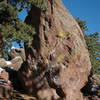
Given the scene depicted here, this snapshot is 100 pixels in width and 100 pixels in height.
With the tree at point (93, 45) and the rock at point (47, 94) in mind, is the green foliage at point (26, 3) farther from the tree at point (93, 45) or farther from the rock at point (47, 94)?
the tree at point (93, 45)

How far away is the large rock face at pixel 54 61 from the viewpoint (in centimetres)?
1505

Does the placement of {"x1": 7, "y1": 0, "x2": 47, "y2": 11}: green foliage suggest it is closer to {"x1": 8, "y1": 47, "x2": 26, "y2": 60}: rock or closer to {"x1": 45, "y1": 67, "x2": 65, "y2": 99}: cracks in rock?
{"x1": 45, "y1": 67, "x2": 65, "y2": 99}: cracks in rock

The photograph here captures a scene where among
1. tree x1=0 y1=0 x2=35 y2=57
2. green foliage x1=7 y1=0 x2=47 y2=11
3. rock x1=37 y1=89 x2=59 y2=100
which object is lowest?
rock x1=37 y1=89 x2=59 y2=100

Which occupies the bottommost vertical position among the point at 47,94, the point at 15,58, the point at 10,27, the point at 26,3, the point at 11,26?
the point at 47,94

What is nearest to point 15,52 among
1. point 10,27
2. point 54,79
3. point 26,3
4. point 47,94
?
point 54,79

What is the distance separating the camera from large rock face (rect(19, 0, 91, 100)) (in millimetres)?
15055

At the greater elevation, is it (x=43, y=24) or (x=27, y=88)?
(x=43, y=24)

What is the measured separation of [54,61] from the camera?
15250 millimetres

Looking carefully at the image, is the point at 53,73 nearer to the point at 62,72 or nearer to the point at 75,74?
the point at 62,72

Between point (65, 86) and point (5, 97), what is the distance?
4471mm

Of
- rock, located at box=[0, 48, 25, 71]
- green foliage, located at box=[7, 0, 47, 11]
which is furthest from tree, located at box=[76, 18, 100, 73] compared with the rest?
green foliage, located at box=[7, 0, 47, 11]

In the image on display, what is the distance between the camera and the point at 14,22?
1290cm

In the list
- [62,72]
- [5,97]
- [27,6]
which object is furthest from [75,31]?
[5,97]

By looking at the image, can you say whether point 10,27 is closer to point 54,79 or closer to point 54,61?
point 54,61
